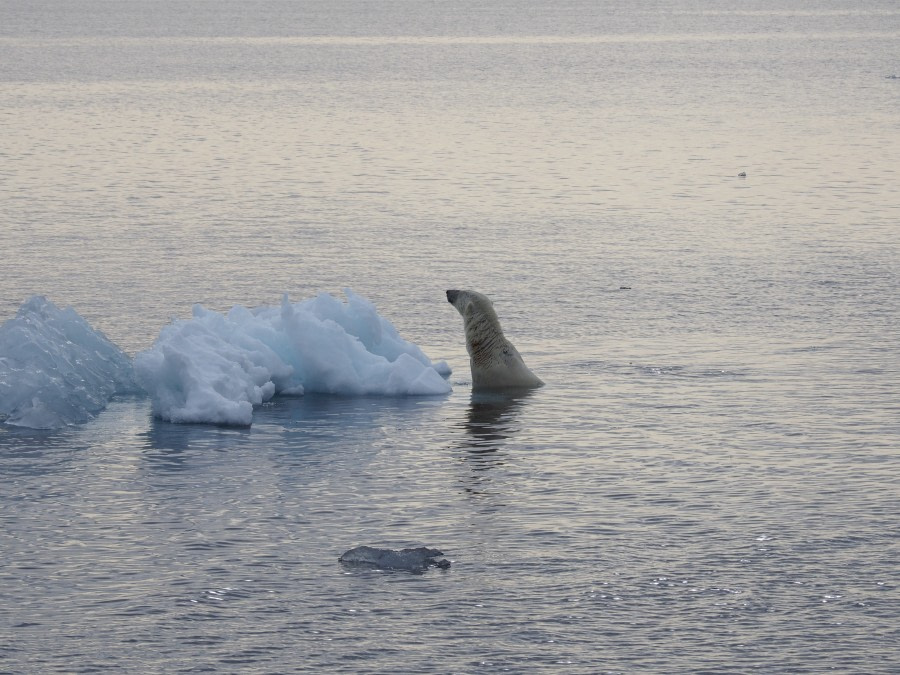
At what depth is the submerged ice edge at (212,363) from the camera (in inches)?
861

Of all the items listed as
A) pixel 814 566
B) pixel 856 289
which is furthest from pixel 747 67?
pixel 814 566

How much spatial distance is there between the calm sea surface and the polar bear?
0.53 metres

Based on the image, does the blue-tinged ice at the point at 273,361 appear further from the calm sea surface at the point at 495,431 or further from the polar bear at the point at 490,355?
the polar bear at the point at 490,355

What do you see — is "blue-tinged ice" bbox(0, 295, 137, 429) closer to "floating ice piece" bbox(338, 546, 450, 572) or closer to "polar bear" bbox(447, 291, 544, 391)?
"polar bear" bbox(447, 291, 544, 391)

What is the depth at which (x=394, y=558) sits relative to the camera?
16.2 metres

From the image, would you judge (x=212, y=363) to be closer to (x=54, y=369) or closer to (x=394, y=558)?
(x=54, y=369)

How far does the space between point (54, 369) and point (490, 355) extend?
631cm

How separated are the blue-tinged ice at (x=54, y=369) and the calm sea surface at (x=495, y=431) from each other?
333 mm

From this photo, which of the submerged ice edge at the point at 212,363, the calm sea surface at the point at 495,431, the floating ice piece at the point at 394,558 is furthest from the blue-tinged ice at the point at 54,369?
the floating ice piece at the point at 394,558

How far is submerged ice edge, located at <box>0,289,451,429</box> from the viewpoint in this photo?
21875mm

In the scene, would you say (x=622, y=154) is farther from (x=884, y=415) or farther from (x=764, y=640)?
(x=764, y=640)

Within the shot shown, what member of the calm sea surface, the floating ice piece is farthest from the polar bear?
the floating ice piece

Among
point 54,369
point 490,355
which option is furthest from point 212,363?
point 490,355

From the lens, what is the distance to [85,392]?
22.3m
